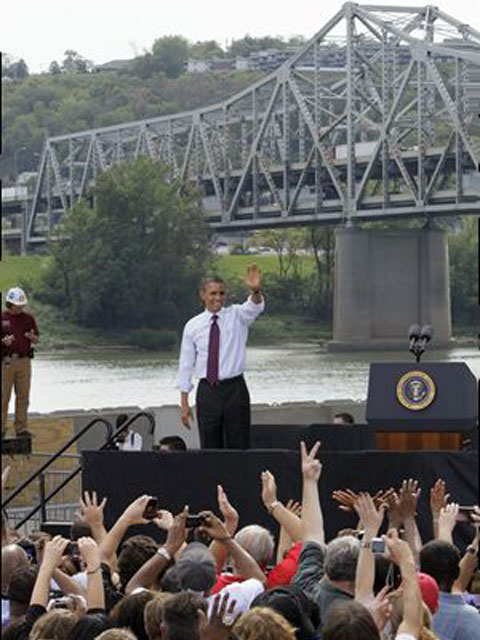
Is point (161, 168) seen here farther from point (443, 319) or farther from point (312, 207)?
point (443, 319)

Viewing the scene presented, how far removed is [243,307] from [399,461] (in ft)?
5.97

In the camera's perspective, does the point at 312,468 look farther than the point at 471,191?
No

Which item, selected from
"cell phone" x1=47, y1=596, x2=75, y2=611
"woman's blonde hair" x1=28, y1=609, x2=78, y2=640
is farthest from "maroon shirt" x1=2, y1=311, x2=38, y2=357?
"woman's blonde hair" x1=28, y1=609, x2=78, y2=640

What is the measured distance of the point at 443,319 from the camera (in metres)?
70.2

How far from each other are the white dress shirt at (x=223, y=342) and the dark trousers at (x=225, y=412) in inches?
3.5

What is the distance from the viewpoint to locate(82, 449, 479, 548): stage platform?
10336mm

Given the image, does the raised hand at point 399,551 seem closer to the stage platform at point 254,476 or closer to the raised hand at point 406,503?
the raised hand at point 406,503

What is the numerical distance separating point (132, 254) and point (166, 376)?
1899cm

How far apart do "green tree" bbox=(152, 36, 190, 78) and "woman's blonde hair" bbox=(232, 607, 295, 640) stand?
12087 cm

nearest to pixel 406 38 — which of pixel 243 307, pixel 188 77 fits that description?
pixel 188 77

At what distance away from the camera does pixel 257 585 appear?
6191 millimetres

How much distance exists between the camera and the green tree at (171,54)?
125037 millimetres

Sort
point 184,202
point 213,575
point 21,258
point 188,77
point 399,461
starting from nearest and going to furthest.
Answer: point 213,575
point 399,461
point 184,202
point 21,258
point 188,77

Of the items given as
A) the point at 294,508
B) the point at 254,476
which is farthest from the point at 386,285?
the point at 294,508
